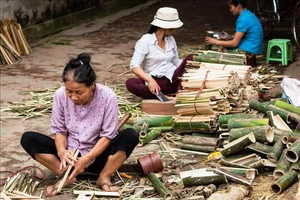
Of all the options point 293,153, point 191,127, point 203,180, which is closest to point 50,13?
point 191,127

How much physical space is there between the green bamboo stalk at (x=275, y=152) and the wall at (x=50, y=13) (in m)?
6.79

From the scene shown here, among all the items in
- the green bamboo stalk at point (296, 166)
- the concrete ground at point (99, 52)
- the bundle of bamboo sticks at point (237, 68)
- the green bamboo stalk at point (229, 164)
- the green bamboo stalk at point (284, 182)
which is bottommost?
the concrete ground at point (99, 52)

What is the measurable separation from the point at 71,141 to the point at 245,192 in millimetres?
1456

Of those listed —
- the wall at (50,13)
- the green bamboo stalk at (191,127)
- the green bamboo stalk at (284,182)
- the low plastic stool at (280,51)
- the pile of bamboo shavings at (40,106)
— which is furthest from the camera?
the wall at (50,13)

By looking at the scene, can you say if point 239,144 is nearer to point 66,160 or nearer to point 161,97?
point 66,160

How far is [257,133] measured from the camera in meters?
4.62

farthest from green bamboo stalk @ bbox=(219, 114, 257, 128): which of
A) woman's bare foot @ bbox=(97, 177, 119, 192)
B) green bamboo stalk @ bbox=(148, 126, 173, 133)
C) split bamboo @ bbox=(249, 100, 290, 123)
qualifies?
woman's bare foot @ bbox=(97, 177, 119, 192)

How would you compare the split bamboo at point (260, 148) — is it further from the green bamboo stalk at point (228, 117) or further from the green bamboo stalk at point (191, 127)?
the green bamboo stalk at point (191, 127)

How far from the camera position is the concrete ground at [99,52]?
5.92 meters

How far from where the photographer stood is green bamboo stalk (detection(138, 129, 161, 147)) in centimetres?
541

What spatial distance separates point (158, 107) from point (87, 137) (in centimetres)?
178

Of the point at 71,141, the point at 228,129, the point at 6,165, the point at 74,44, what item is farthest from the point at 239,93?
the point at 74,44

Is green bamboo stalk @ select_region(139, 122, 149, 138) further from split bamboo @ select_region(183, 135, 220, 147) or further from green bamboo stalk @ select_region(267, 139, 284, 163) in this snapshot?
green bamboo stalk @ select_region(267, 139, 284, 163)

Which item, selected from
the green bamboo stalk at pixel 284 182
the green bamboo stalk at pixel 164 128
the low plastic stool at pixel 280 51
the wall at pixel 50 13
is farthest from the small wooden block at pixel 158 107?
the wall at pixel 50 13
